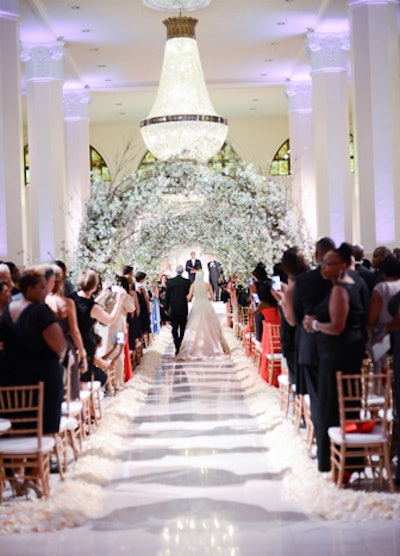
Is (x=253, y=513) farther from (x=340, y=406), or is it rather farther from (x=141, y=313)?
(x=141, y=313)

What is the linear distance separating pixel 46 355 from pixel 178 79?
11.9m

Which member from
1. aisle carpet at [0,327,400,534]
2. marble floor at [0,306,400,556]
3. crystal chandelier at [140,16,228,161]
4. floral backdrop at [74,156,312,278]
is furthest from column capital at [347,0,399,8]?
marble floor at [0,306,400,556]

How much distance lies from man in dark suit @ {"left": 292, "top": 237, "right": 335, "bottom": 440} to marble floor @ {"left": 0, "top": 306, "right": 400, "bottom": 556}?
0.82m

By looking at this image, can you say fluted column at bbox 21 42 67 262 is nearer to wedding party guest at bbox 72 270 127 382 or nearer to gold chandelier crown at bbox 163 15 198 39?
gold chandelier crown at bbox 163 15 198 39

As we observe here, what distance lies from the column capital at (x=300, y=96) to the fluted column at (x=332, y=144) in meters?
6.17

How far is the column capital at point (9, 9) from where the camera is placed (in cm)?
1662

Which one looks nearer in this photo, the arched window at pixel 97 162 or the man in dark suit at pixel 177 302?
the man in dark suit at pixel 177 302

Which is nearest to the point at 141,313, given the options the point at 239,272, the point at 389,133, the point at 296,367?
the point at 239,272

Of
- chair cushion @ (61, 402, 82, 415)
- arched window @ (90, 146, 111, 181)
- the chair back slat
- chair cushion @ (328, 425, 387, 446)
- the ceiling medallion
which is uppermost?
the ceiling medallion

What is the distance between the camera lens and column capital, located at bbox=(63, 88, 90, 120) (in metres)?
28.5

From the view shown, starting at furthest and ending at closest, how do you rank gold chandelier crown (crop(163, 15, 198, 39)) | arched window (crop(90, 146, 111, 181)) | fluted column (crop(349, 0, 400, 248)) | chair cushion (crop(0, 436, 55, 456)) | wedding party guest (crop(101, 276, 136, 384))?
1. arched window (crop(90, 146, 111, 181))
2. gold chandelier crown (crop(163, 15, 198, 39))
3. fluted column (crop(349, 0, 400, 248))
4. wedding party guest (crop(101, 276, 136, 384))
5. chair cushion (crop(0, 436, 55, 456))

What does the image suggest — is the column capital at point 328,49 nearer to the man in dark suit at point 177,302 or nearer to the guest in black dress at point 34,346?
the man in dark suit at point 177,302

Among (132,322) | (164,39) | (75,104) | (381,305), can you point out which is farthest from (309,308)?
(75,104)

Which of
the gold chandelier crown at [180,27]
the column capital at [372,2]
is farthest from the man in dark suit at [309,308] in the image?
the gold chandelier crown at [180,27]
